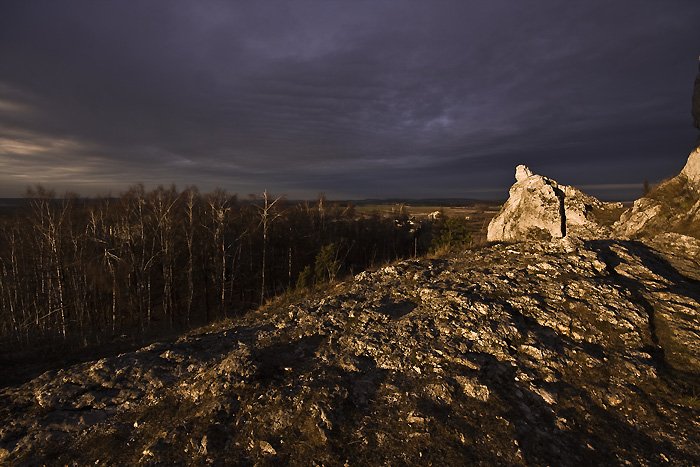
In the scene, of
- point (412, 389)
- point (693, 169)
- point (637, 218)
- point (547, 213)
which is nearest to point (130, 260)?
point (412, 389)

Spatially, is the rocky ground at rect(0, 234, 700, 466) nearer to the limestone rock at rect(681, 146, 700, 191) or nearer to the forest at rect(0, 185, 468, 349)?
the limestone rock at rect(681, 146, 700, 191)

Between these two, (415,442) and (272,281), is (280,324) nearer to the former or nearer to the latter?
(415,442)

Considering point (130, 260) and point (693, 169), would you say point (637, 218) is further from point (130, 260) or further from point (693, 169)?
point (130, 260)

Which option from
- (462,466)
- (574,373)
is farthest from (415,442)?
(574,373)

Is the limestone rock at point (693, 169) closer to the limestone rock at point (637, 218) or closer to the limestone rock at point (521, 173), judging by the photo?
the limestone rock at point (637, 218)

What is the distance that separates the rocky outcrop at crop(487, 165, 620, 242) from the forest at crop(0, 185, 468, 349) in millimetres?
7315

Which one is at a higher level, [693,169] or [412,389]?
[693,169]

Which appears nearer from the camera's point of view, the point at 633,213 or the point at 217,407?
the point at 217,407

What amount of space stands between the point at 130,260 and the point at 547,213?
91.7 feet

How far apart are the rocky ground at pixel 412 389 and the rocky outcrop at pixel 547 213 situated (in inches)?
289

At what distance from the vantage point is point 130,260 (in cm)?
2217

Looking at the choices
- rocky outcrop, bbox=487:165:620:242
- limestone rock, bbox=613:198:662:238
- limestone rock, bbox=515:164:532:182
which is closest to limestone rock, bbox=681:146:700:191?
limestone rock, bbox=613:198:662:238

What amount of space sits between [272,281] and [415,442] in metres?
31.3

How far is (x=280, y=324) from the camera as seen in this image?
20.0 feet
